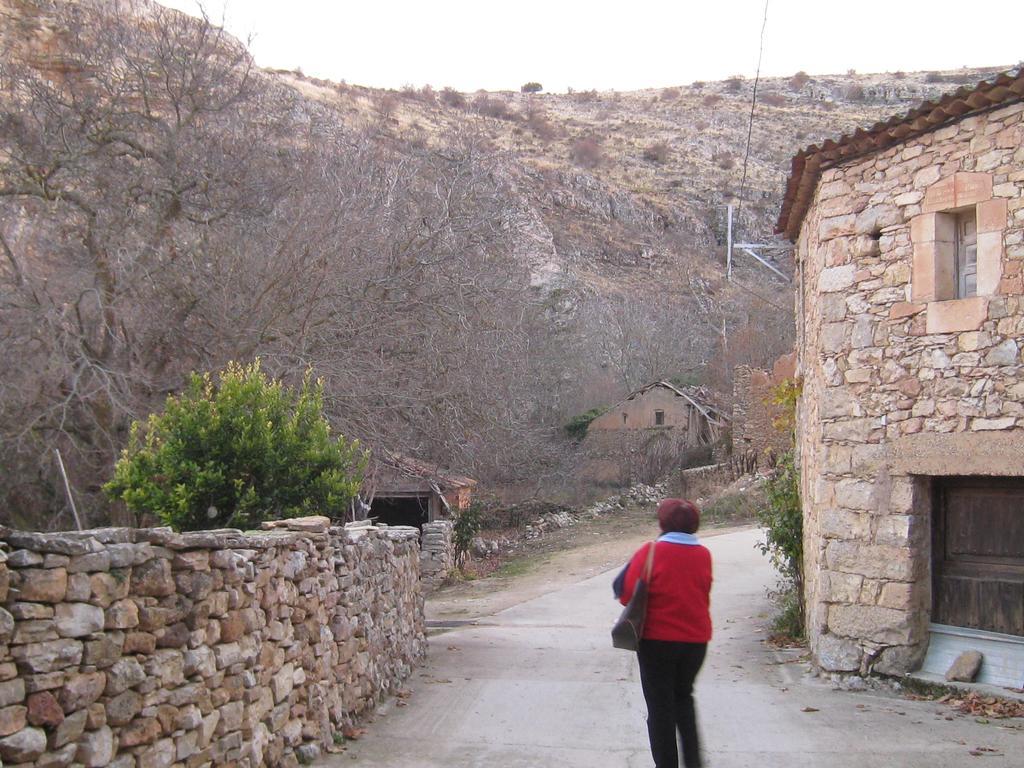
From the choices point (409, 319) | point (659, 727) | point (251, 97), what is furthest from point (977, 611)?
point (251, 97)

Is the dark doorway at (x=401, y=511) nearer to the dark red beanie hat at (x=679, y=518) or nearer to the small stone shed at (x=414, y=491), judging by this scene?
the small stone shed at (x=414, y=491)

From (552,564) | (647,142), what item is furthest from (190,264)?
(647,142)

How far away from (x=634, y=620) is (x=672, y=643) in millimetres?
225

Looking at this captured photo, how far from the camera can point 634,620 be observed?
4848 millimetres

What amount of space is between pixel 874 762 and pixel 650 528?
2030 centimetres

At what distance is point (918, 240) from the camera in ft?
27.5

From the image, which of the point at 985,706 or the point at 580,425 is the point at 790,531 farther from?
the point at 580,425

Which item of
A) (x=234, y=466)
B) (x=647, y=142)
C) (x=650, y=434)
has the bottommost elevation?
(x=234, y=466)

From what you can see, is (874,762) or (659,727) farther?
(874,762)

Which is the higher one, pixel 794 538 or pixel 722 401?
pixel 722 401

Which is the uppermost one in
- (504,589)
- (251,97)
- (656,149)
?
(656,149)

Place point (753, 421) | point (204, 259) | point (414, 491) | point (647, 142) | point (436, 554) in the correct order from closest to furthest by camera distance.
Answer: point (204, 259), point (436, 554), point (414, 491), point (753, 421), point (647, 142)

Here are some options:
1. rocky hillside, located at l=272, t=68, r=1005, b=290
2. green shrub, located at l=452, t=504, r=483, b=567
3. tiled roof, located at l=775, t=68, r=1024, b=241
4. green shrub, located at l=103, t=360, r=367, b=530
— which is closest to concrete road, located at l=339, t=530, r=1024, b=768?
green shrub, located at l=103, t=360, r=367, b=530

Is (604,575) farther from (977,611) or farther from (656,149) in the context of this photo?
(656,149)
